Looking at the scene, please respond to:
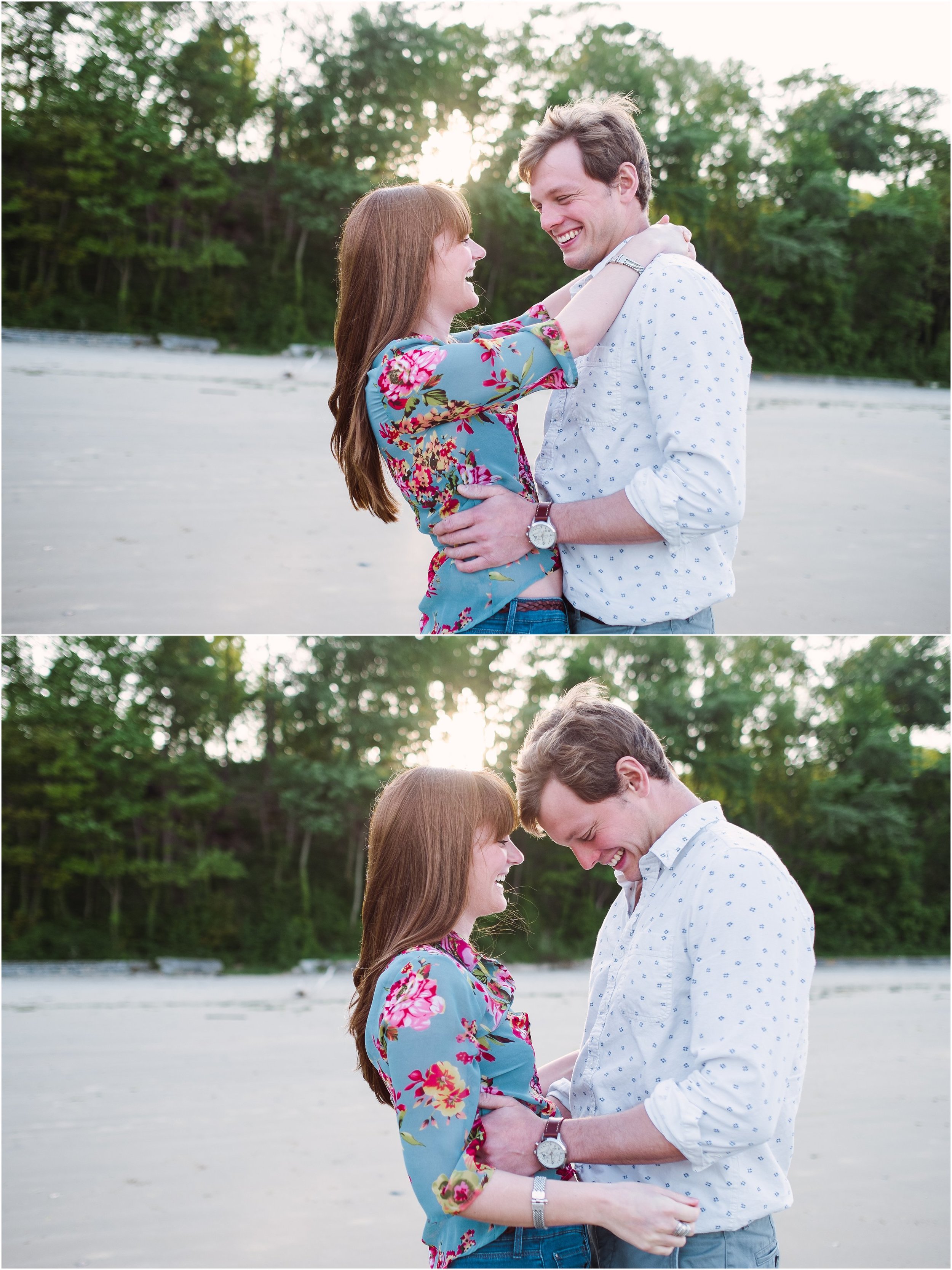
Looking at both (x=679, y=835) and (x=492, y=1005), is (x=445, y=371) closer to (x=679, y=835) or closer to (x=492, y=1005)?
(x=679, y=835)

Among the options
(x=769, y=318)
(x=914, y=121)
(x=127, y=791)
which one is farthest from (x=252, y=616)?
(x=914, y=121)

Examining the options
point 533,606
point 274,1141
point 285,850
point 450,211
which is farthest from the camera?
point 285,850

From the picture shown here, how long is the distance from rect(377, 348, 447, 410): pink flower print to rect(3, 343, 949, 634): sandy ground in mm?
3662

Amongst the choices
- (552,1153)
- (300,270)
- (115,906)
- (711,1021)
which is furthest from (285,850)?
(711,1021)

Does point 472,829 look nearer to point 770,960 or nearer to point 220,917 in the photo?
point 770,960

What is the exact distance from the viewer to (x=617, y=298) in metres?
1.86

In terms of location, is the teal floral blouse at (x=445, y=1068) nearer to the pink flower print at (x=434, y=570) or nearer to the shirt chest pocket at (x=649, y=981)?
the shirt chest pocket at (x=649, y=981)

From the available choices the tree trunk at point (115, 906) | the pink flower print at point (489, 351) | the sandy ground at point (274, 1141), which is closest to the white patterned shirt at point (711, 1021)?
the pink flower print at point (489, 351)

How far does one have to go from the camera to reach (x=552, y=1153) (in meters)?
1.58

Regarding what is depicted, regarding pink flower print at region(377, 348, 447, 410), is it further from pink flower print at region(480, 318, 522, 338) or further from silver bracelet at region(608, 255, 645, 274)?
silver bracelet at region(608, 255, 645, 274)

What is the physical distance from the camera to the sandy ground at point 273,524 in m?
6.57

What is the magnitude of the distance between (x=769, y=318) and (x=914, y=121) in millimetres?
4334

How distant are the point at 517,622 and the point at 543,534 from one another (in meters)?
0.18

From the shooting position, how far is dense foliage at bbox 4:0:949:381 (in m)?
14.8
